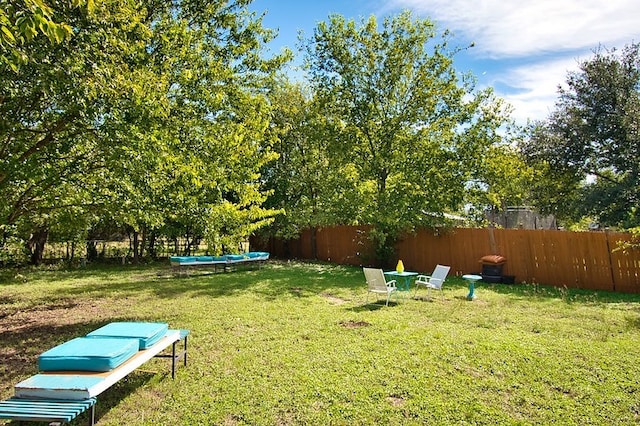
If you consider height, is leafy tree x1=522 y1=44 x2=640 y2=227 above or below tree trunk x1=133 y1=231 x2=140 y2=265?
above

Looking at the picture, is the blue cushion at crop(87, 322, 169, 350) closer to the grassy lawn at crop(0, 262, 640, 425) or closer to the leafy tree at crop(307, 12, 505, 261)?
the grassy lawn at crop(0, 262, 640, 425)

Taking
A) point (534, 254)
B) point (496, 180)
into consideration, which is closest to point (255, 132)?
point (534, 254)

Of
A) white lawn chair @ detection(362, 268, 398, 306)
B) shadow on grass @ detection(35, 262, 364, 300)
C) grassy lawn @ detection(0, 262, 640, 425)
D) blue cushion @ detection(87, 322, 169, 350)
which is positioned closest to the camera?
grassy lawn @ detection(0, 262, 640, 425)

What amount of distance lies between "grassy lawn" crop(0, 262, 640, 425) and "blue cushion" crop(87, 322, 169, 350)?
20.9 inches

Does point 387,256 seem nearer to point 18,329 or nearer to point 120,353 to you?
point 18,329

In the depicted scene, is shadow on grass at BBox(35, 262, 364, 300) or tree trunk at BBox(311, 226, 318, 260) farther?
tree trunk at BBox(311, 226, 318, 260)

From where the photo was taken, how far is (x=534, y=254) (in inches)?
481

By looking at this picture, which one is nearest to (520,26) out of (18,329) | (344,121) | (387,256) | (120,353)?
(344,121)

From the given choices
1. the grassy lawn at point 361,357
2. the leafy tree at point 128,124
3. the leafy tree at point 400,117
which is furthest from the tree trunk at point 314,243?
the leafy tree at point 128,124

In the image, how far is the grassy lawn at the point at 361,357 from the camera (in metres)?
3.75

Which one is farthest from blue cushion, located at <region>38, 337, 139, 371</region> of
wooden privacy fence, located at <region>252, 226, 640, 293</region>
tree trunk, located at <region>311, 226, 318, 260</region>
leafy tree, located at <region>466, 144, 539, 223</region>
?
tree trunk, located at <region>311, 226, 318, 260</region>

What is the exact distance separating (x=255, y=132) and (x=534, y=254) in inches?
370

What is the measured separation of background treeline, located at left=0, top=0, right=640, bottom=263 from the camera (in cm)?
555

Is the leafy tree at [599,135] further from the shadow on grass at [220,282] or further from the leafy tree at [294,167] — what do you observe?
the shadow on grass at [220,282]
